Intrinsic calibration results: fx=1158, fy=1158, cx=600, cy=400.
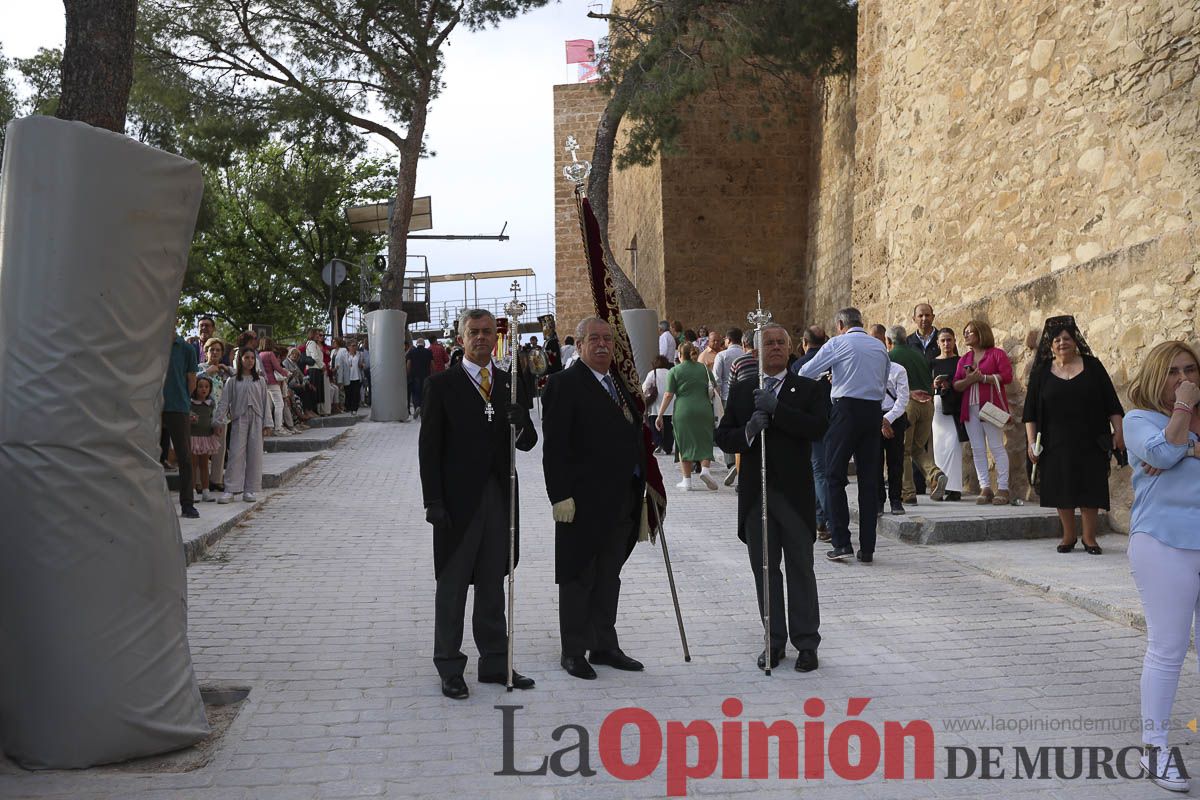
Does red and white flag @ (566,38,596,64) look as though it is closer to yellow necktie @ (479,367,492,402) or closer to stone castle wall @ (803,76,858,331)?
stone castle wall @ (803,76,858,331)

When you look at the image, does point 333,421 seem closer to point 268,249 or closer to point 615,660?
point 615,660

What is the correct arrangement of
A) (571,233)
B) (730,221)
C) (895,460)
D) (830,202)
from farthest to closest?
1. (571,233)
2. (730,221)
3. (830,202)
4. (895,460)

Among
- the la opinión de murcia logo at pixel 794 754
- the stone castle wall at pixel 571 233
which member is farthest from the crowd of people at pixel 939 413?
the stone castle wall at pixel 571 233

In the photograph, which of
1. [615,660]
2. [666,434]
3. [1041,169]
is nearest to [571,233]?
[666,434]

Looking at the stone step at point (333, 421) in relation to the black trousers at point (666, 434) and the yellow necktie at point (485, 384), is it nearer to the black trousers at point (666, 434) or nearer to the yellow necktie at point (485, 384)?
the black trousers at point (666, 434)

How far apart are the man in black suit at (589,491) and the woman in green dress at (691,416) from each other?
7016 mm

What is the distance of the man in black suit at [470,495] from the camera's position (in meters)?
5.25

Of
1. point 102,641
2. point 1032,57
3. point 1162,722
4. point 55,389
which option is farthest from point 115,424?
→ point 1032,57

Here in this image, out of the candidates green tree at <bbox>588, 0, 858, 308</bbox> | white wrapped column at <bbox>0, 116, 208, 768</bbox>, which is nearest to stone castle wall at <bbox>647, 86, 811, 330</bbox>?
green tree at <bbox>588, 0, 858, 308</bbox>

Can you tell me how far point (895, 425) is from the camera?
10117 mm

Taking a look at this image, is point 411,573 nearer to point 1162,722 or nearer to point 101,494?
point 101,494

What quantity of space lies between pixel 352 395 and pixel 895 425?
16849mm

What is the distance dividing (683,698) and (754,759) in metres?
0.82

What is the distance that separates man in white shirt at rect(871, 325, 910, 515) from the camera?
9.68m
